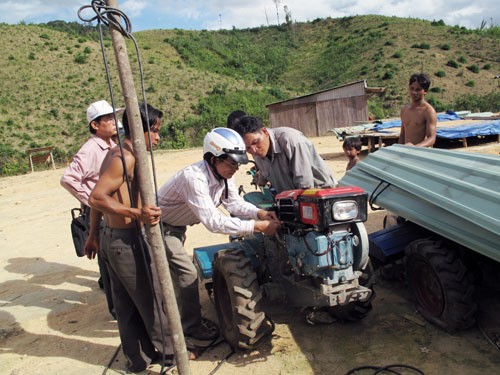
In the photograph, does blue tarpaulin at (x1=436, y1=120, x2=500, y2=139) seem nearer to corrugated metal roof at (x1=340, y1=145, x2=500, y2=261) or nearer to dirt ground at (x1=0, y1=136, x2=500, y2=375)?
dirt ground at (x1=0, y1=136, x2=500, y2=375)

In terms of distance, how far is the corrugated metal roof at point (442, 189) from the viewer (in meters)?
3.09

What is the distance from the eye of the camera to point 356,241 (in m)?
3.22

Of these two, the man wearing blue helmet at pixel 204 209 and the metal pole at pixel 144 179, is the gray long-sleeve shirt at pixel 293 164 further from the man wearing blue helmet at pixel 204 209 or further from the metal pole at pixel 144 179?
the metal pole at pixel 144 179

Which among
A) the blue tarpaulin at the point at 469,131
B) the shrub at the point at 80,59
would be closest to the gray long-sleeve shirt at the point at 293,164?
the blue tarpaulin at the point at 469,131

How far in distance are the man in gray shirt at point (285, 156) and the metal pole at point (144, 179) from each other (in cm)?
140

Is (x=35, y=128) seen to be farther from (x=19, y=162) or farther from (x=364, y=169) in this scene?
(x=364, y=169)

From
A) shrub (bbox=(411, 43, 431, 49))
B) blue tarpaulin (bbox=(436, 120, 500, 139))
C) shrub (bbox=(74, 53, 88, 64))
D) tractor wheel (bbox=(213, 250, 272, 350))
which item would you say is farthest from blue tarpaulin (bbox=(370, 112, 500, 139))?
shrub (bbox=(74, 53, 88, 64))

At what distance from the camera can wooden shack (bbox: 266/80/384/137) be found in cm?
2661

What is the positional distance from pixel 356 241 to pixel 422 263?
0.95m

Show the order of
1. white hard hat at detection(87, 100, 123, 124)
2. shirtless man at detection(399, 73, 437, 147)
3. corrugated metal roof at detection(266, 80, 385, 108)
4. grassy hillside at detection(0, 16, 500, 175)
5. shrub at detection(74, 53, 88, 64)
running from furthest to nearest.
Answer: shrub at detection(74, 53, 88, 64) < grassy hillside at detection(0, 16, 500, 175) < corrugated metal roof at detection(266, 80, 385, 108) < shirtless man at detection(399, 73, 437, 147) < white hard hat at detection(87, 100, 123, 124)

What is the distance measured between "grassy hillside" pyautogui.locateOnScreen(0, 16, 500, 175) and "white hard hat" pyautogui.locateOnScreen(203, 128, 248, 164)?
78.2 ft

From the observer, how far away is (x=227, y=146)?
130 inches

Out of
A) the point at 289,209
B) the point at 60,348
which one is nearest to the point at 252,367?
the point at 289,209

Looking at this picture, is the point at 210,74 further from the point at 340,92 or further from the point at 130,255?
the point at 130,255
